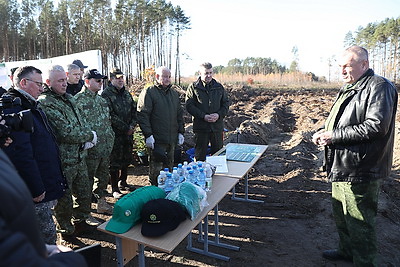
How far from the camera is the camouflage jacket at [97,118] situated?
3666 millimetres

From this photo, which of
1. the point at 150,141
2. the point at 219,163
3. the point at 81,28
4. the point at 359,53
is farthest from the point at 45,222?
the point at 81,28

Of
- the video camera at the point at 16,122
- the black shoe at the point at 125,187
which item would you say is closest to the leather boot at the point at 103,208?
the black shoe at the point at 125,187

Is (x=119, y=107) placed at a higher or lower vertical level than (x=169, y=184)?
higher

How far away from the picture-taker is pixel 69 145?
10.2 feet

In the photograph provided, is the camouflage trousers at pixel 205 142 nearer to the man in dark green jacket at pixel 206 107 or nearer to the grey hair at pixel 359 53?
the man in dark green jacket at pixel 206 107

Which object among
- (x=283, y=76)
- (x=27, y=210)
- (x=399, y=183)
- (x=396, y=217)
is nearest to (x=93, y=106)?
(x=27, y=210)

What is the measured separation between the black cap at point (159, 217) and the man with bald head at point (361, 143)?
1.53 meters

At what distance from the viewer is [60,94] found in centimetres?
301

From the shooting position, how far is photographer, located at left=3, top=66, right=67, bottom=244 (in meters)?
2.21

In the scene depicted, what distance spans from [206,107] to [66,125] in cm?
232

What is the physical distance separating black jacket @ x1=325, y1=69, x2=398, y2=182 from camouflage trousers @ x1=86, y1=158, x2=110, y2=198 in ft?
9.35

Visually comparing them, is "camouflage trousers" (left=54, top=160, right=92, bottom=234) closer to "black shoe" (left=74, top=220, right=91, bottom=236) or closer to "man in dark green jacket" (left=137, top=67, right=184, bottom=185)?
"black shoe" (left=74, top=220, right=91, bottom=236)

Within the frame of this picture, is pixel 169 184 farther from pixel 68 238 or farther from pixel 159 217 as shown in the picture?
pixel 68 238

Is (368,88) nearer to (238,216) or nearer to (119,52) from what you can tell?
(238,216)
